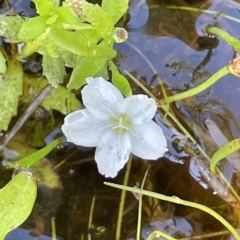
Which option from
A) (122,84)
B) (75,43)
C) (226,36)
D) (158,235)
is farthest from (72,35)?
(158,235)

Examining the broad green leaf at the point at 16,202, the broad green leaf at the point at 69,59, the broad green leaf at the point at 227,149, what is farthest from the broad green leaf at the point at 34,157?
the broad green leaf at the point at 227,149

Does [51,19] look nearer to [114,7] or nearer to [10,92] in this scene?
[114,7]

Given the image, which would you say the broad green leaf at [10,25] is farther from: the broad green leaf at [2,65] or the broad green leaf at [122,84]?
the broad green leaf at [122,84]

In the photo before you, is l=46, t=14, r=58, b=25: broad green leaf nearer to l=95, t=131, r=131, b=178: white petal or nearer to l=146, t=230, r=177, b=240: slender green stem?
l=95, t=131, r=131, b=178: white petal

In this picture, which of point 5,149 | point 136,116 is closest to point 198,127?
point 136,116

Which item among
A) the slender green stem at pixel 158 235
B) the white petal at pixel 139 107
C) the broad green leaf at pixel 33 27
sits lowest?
the slender green stem at pixel 158 235
